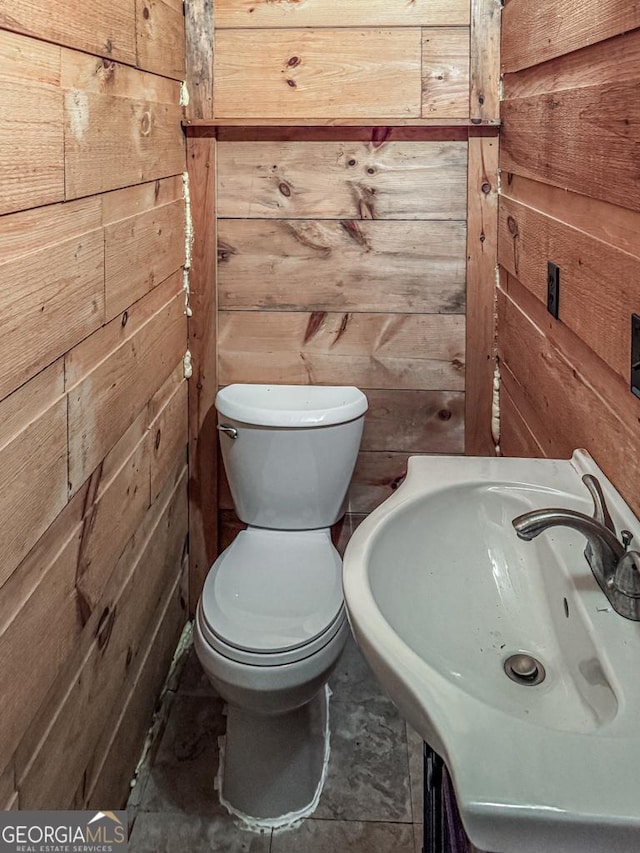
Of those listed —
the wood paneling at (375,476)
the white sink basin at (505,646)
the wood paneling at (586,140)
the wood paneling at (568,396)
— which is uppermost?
the wood paneling at (586,140)

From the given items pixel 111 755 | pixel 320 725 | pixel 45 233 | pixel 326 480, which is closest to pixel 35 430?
pixel 45 233

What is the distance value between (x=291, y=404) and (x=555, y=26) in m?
1.11

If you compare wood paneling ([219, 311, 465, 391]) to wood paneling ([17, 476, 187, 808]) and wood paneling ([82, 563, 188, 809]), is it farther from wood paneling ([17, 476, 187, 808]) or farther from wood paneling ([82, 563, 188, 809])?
wood paneling ([82, 563, 188, 809])

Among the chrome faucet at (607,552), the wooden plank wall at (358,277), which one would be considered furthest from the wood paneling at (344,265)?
the chrome faucet at (607,552)

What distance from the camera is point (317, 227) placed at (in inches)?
85.1

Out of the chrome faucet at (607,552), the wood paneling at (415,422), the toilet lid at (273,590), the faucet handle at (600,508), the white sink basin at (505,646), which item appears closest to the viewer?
the white sink basin at (505,646)

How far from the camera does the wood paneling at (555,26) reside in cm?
111

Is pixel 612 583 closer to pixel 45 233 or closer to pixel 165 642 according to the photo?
pixel 45 233

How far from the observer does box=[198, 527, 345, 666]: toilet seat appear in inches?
62.7

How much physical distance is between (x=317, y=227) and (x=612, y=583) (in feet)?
4.99

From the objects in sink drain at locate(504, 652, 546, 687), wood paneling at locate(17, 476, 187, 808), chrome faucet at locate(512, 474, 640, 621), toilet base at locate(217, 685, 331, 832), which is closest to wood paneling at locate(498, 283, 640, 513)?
chrome faucet at locate(512, 474, 640, 621)

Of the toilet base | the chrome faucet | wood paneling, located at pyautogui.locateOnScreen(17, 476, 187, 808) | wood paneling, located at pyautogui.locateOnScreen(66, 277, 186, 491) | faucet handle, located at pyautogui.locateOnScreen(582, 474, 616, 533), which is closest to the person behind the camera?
the chrome faucet

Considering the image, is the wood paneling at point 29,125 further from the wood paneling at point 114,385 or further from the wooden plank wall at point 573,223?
the wooden plank wall at point 573,223

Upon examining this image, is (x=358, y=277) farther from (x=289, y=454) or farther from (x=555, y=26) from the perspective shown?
(x=555, y=26)
